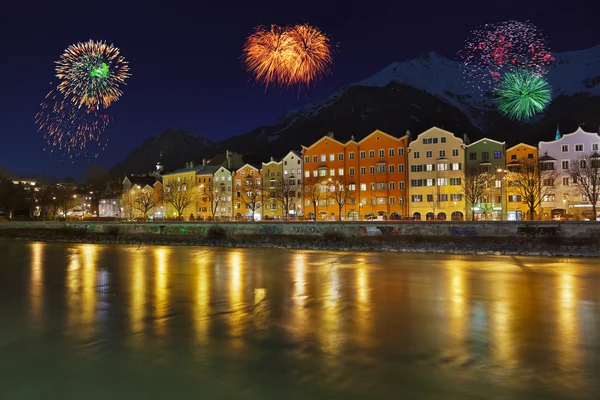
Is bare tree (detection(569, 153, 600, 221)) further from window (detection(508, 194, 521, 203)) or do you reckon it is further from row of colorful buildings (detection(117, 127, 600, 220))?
window (detection(508, 194, 521, 203))

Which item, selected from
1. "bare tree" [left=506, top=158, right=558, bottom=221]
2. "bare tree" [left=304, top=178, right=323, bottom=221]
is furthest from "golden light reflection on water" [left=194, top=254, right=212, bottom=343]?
"bare tree" [left=506, top=158, right=558, bottom=221]

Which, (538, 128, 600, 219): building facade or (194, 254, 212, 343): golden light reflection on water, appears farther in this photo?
(538, 128, 600, 219): building facade

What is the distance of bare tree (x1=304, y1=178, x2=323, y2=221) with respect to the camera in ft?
250

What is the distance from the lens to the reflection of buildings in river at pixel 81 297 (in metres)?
17.0

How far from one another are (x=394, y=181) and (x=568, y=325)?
5916 cm

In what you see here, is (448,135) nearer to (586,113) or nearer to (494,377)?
(494,377)

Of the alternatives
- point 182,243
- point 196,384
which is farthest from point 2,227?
point 196,384

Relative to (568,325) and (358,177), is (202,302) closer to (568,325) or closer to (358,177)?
(568,325)

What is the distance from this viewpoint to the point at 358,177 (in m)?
78.4

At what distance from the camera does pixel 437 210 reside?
70.8m

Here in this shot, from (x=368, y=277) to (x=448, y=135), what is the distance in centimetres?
4900

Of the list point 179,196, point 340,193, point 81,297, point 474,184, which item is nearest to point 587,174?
point 474,184

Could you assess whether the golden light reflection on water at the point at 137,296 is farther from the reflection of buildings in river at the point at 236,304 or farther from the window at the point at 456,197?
the window at the point at 456,197

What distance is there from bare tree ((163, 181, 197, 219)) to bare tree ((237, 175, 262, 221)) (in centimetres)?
1131
